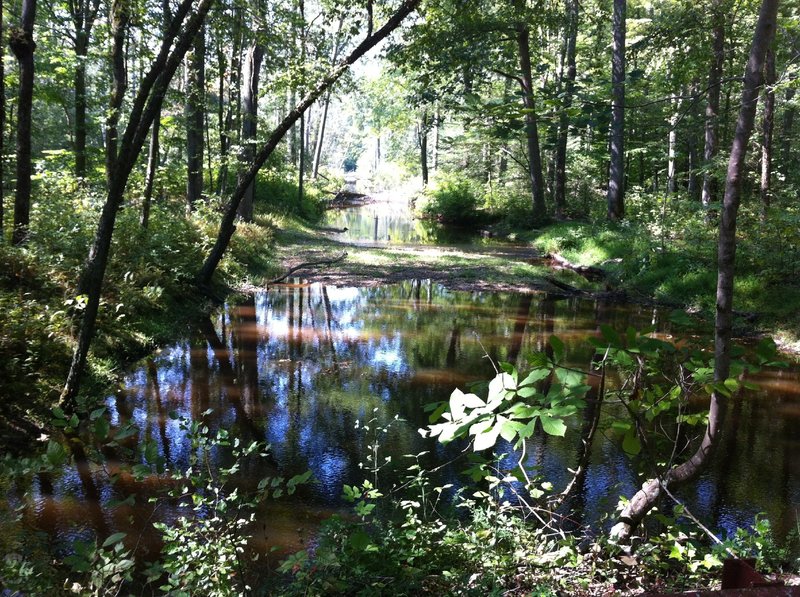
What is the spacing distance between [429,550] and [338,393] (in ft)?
14.4

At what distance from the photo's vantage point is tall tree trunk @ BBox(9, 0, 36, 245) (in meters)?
7.78

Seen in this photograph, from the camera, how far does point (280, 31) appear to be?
1026cm

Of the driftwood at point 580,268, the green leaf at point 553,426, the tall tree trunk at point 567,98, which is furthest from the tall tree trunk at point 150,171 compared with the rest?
the driftwood at point 580,268

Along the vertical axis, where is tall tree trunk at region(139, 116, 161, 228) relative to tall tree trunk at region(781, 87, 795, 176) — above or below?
below

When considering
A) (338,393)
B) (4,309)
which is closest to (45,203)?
(4,309)

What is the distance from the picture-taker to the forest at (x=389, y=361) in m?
3.03

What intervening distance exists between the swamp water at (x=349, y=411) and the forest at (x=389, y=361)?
0.05 metres

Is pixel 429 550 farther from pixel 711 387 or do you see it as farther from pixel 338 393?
pixel 338 393

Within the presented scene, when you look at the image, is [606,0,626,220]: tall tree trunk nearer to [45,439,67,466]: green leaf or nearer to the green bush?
the green bush

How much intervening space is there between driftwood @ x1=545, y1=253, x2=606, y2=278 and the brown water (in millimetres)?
3523

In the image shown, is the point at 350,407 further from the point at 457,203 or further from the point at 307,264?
the point at 457,203

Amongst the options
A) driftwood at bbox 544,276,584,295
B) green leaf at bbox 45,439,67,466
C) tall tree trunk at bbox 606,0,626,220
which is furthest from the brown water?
tall tree trunk at bbox 606,0,626,220

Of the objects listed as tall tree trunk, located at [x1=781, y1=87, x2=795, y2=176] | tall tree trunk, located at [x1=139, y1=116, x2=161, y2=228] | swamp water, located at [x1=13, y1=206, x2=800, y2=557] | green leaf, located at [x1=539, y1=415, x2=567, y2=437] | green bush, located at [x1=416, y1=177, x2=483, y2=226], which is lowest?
swamp water, located at [x1=13, y1=206, x2=800, y2=557]

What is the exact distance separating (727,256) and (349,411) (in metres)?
4.85
